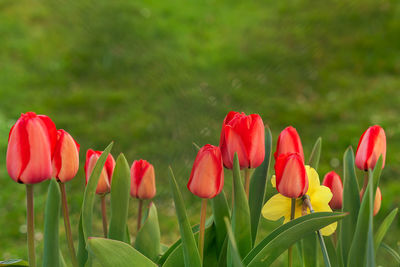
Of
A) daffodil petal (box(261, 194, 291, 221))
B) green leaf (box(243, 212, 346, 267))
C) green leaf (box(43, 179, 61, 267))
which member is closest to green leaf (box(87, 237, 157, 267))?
green leaf (box(43, 179, 61, 267))

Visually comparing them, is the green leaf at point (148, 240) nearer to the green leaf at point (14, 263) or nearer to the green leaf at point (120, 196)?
the green leaf at point (120, 196)

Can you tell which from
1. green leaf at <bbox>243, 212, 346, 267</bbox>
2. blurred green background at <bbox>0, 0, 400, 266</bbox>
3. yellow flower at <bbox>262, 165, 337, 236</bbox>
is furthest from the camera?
blurred green background at <bbox>0, 0, 400, 266</bbox>

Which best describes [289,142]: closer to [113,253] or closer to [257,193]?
[257,193]

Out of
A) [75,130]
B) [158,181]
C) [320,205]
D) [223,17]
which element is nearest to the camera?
[320,205]

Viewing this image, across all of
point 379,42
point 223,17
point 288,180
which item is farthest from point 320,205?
point 223,17

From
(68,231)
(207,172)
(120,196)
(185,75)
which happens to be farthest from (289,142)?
(185,75)

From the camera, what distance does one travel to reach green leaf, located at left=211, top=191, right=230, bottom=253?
131 cm

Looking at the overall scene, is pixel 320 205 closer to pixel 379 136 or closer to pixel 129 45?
pixel 379 136

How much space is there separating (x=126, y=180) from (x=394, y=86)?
4.09m

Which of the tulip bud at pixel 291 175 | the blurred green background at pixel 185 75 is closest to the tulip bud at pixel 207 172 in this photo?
the tulip bud at pixel 291 175

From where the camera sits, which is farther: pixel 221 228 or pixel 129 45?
pixel 129 45

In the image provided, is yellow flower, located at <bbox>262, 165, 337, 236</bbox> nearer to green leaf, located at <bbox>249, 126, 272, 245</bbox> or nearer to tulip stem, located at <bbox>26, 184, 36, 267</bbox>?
green leaf, located at <bbox>249, 126, 272, 245</bbox>

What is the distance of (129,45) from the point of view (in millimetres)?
5320

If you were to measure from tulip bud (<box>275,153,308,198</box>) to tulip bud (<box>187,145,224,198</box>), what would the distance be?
13 cm
